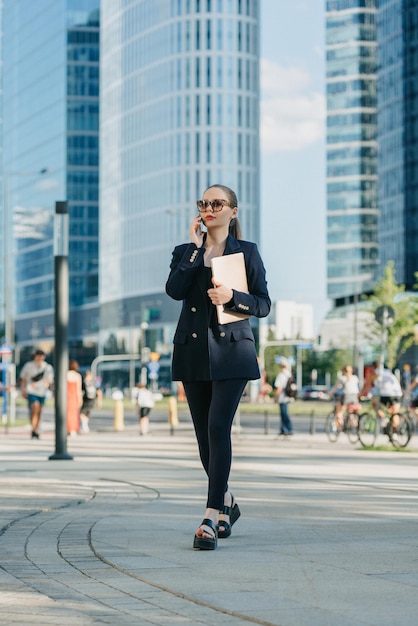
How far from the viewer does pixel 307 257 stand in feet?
422

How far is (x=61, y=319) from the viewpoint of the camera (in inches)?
697

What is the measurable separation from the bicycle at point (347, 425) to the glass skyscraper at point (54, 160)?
11791 centimetres

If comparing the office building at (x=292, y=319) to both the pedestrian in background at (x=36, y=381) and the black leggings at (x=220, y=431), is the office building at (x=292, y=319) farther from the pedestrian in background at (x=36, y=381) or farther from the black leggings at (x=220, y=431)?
the black leggings at (x=220, y=431)

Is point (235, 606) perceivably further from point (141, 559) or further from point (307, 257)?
point (307, 257)

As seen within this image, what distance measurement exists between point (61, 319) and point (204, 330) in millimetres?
10184

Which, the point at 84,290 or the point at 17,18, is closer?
the point at 84,290

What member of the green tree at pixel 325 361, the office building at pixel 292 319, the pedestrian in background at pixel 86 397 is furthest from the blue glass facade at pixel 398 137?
the pedestrian in background at pixel 86 397

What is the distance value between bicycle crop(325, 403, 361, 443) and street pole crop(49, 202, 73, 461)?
993cm

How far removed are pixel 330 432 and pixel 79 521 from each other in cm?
1994

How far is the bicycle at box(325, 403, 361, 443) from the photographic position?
27.3 meters

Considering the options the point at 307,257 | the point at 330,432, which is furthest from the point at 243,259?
the point at 307,257

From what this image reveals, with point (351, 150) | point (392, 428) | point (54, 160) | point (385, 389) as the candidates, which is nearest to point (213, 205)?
point (392, 428)

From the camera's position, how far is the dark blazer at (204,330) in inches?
301

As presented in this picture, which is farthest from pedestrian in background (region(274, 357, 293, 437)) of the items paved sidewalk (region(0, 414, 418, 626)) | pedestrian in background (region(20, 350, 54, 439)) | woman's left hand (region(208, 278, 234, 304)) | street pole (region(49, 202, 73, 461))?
woman's left hand (region(208, 278, 234, 304))
